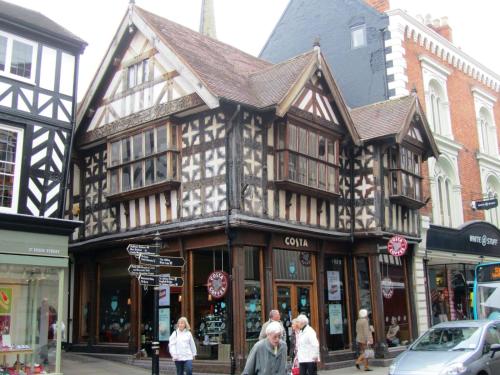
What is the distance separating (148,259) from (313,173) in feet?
20.3

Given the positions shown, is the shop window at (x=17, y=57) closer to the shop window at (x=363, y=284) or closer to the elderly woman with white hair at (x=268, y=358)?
the elderly woman with white hair at (x=268, y=358)

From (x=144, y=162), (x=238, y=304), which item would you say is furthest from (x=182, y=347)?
(x=144, y=162)

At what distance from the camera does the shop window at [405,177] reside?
1819 cm

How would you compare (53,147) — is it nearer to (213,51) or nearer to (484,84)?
(213,51)

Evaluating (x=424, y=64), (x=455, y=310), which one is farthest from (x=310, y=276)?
(x=424, y=64)

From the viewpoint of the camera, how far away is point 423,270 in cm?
1997

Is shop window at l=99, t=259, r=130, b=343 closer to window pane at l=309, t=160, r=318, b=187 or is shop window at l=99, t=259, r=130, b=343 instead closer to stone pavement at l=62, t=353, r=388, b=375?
stone pavement at l=62, t=353, r=388, b=375

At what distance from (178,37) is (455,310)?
48.2ft

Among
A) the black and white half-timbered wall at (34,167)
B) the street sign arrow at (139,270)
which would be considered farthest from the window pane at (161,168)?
the street sign arrow at (139,270)

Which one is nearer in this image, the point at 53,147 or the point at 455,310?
the point at 53,147

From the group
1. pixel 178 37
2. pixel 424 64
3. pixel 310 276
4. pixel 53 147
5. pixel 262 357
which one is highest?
pixel 424 64

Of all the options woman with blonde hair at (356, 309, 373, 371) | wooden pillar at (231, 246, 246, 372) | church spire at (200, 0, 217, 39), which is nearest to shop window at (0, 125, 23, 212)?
wooden pillar at (231, 246, 246, 372)

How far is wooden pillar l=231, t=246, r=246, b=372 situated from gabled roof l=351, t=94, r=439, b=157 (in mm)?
6298

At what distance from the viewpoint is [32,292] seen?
1362 centimetres
